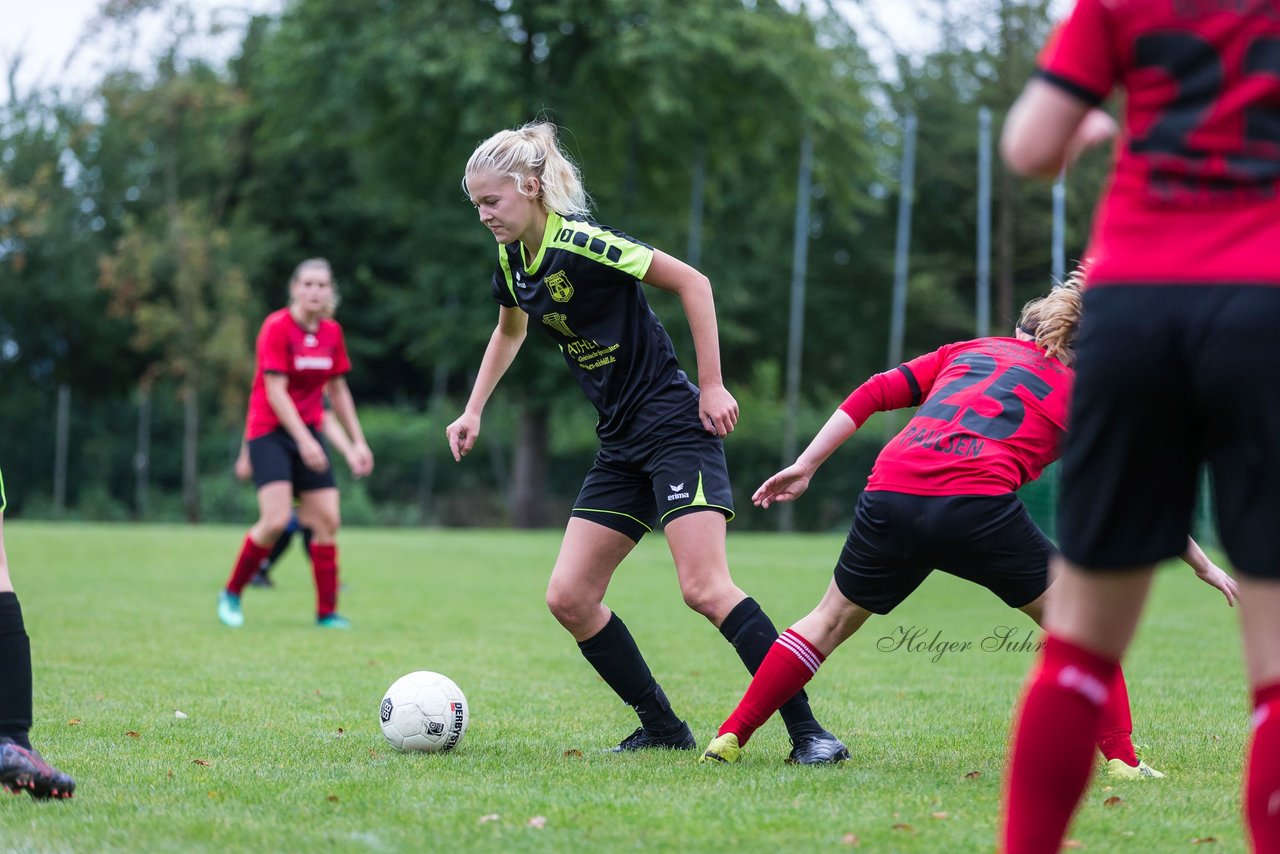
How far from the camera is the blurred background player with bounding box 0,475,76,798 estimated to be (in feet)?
11.9

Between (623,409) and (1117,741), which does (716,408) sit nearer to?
(623,409)

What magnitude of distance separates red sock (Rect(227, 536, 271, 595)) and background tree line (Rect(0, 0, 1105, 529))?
16.3 meters

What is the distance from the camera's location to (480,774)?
4219 mm

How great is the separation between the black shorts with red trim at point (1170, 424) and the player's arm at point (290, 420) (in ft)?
21.5

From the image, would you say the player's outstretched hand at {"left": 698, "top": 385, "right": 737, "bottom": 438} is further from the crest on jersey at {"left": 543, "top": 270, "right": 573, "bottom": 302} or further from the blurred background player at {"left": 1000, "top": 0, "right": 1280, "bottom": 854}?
the blurred background player at {"left": 1000, "top": 0, "right": 1280, "bottom": 854}

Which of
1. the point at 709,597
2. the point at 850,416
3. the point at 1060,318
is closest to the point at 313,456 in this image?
the point at 709,597

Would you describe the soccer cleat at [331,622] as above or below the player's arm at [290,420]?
below

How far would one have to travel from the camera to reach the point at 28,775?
11.9 feet

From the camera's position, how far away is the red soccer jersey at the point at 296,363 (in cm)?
870

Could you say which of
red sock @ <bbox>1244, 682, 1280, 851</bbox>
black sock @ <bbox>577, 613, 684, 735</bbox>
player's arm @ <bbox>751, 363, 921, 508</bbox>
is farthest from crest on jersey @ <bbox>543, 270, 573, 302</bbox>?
red sock @ <bbox>1244, 682, 1280, 851</bbox>

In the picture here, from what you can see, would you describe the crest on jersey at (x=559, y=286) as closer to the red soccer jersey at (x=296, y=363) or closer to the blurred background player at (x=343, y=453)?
the blurred background player at (x=343, y=453)

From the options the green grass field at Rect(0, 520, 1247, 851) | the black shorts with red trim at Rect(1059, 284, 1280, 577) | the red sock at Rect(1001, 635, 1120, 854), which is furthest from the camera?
the green grass field at Rect(0, 520, 1247, 851)

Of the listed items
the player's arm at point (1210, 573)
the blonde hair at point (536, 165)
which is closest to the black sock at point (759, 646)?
the player's arm at point (1210, 573)

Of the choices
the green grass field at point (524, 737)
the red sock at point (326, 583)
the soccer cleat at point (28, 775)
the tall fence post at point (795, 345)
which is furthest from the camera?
the tall fence post at point (795, 345)
